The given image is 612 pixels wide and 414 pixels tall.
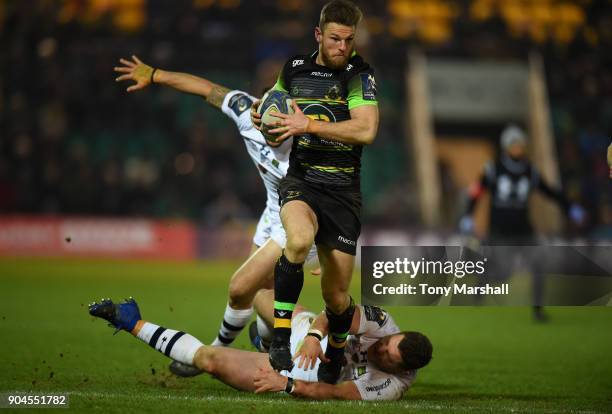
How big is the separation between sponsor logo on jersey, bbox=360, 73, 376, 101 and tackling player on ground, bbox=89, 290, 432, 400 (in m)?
1.45

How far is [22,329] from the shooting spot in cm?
978

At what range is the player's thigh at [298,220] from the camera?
6055 mm

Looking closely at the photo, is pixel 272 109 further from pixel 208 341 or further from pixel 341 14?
pixel 208 341

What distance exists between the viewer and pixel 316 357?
625 centimetres

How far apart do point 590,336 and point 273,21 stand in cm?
1389

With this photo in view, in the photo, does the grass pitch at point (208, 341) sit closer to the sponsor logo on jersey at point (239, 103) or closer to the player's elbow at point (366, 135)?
the player's elbow at point (366, 135)

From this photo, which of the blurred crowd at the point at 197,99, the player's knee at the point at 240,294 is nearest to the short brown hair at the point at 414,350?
the player's knee at the point at 240,294

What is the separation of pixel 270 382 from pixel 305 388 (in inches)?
9.2

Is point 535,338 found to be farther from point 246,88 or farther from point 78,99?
point 78,99

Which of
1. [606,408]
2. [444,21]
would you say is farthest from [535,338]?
[444,21]

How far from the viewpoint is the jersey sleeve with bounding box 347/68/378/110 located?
6.33 metres

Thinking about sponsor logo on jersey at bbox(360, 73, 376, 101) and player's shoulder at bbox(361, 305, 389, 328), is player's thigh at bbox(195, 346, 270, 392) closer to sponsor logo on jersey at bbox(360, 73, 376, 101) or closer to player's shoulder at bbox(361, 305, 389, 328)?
player's shoulder at bbox(361, 305, 389, 328)

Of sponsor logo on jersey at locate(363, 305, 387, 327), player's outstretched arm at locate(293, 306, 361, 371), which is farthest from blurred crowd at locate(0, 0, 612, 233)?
player's outstretched arm at locate(293, 306, 361, 371)

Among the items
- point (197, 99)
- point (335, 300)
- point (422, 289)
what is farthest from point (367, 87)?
point (197, 99)
